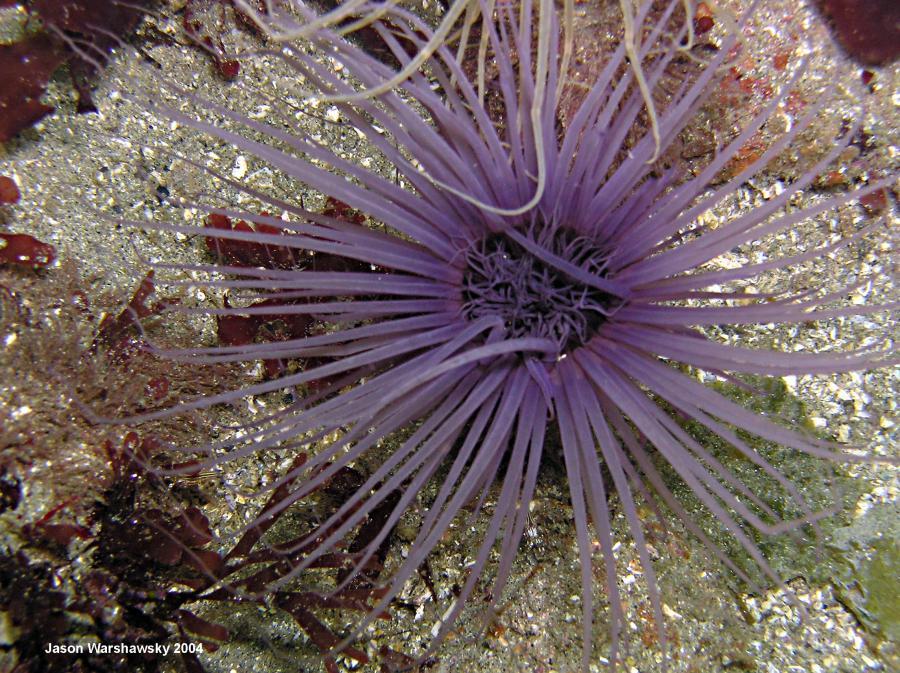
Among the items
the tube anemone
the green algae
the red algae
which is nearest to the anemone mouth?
the tube anemone

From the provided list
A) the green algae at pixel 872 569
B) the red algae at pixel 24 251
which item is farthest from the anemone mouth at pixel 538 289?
the red algae at pixel 24 251

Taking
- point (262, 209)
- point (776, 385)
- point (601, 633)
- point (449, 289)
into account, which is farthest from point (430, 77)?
point (601, 633)

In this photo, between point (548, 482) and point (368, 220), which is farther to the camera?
point (368, 220)

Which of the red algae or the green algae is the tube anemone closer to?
the green algae

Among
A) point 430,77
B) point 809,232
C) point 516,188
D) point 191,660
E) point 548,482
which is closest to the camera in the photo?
point 516,188

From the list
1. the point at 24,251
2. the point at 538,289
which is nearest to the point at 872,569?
the point at 538,289

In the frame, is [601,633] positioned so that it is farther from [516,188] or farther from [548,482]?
[516,188]

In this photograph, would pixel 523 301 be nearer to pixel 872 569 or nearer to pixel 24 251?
pixel 872 569
